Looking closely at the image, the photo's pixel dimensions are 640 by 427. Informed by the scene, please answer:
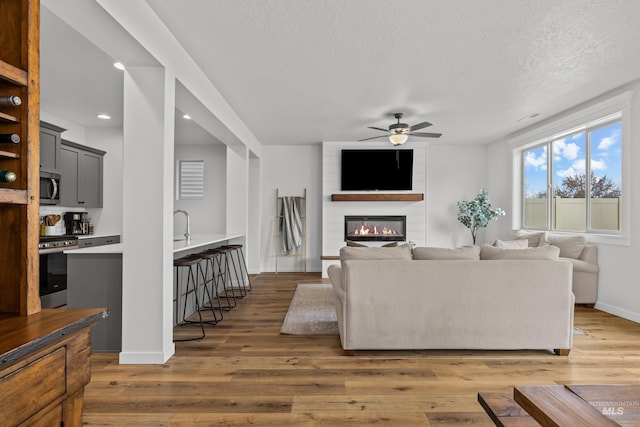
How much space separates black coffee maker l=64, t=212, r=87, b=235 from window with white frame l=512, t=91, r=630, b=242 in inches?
287

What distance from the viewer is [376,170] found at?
22.3 ft

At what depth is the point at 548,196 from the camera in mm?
Result: 5504

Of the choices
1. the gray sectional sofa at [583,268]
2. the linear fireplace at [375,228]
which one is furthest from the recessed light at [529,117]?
the linear fireplace at [375,228]

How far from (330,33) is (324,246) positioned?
456 cm

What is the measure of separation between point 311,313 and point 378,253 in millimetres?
1427

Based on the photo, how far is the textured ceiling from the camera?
2453 millimetres

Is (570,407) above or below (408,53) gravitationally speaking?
below

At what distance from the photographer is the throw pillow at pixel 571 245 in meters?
4.47

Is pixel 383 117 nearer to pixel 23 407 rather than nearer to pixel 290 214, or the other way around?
pixel 290 214

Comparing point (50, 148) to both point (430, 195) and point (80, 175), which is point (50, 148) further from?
point (430, 195)

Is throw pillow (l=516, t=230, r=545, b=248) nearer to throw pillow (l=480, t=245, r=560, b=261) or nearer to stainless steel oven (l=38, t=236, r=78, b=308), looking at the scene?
throw pillow (l=480, t=245, r=560, b=261)

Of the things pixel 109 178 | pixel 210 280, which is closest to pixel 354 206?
pixel 210 280

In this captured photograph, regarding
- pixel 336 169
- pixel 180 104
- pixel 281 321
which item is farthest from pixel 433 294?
pixel 336 169

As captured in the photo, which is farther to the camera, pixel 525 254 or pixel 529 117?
pixel 529 117
